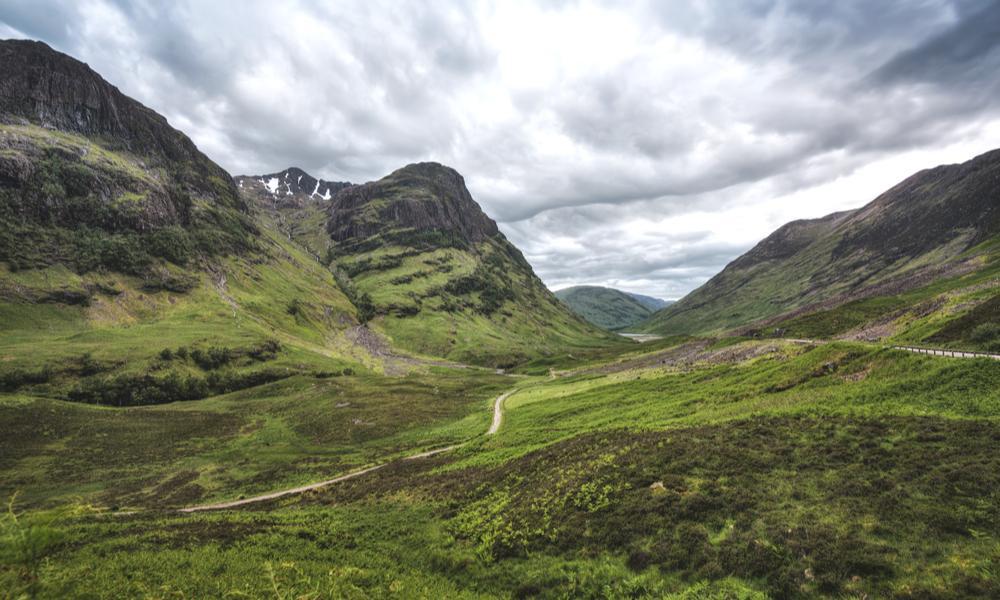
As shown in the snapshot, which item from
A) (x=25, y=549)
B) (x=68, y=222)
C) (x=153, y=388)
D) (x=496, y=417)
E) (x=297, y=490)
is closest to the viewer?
(x=25, y=549)

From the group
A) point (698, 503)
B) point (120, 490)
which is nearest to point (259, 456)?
point (120, 490)

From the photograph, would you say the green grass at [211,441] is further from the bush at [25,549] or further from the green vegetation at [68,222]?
the green vegetation at [68,222]

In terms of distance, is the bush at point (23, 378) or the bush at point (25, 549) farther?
the bush at point (23, 378)

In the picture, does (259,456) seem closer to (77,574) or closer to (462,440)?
(462,440)

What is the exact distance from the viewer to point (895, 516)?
17125 millimetres

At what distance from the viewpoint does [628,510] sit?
2219 cm

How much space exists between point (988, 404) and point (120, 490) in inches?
3192

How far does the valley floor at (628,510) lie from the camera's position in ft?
49.0

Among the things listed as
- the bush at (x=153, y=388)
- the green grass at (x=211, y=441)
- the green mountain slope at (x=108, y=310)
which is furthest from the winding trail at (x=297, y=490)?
the green mountain slope at (x=108, y=310)

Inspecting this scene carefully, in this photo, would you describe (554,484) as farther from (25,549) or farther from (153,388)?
(153,388)

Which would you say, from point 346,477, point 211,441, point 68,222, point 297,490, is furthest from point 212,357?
point 68,222

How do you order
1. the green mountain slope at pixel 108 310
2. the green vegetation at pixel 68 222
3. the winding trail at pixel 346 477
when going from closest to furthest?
the winding trail at pixel 346 477 < the green mountain slope at pixel 108 310 < the green vegetation at pixel 68 222

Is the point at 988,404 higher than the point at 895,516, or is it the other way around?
the point at 988,404

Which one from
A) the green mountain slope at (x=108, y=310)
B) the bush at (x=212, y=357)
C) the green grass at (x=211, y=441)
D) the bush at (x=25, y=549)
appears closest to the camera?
the bush at (x=25, y=549)
